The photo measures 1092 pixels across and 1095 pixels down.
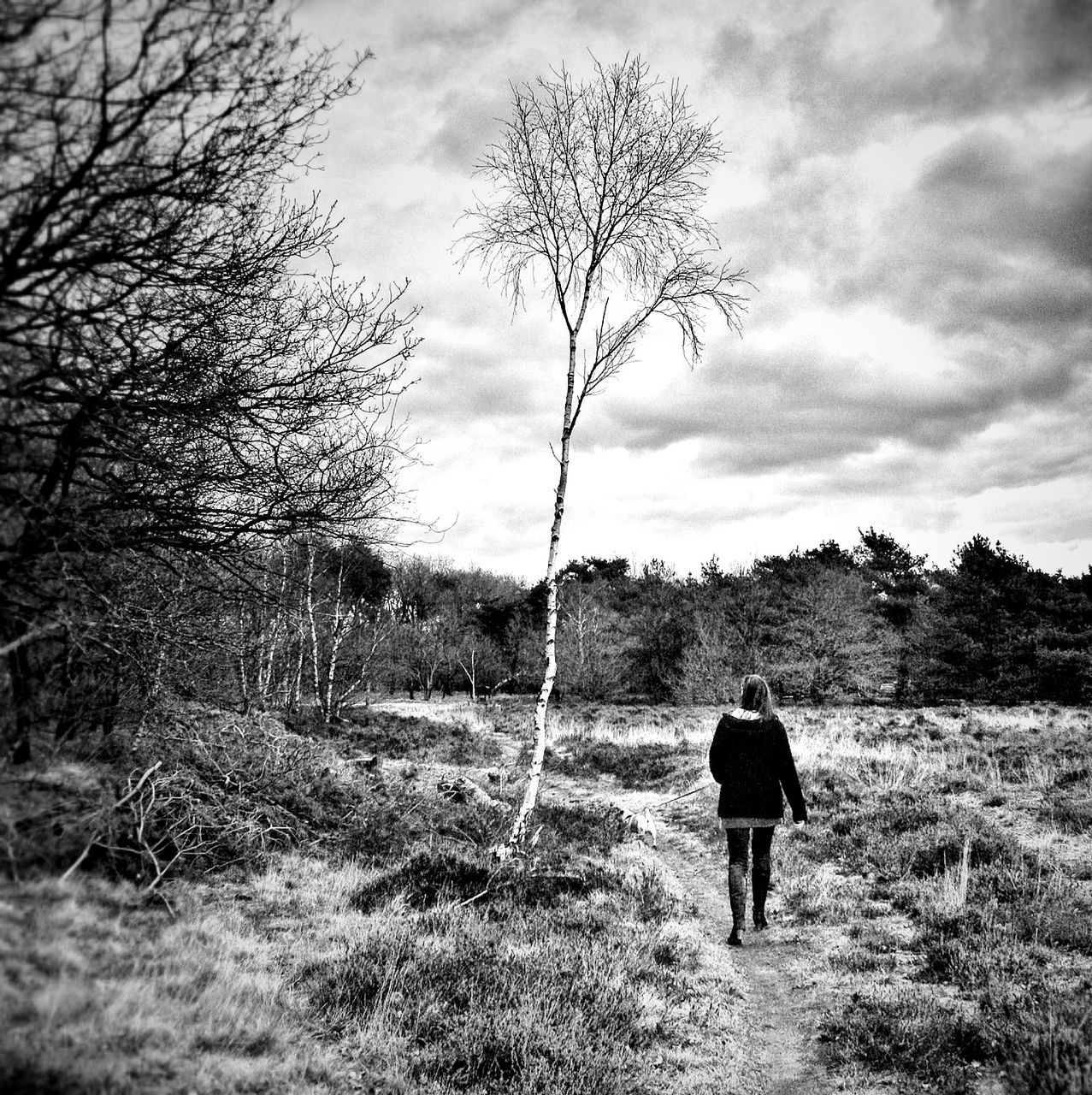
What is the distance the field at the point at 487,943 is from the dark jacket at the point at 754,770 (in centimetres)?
126

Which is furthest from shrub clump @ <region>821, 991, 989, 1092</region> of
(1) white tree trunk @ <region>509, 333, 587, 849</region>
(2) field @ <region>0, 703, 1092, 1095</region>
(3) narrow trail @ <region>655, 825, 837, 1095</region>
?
(1) white tree trunk @ <region>509, 333, 587, 849</region>

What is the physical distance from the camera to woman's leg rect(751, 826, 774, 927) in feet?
19.9

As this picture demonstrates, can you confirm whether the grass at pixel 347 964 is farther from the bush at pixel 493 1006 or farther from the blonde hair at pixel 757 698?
the blonde hair at pixel 757 698

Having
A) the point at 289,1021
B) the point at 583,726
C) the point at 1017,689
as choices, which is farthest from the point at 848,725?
the point at 289,1021

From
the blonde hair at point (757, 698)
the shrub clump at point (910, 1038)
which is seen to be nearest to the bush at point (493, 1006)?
the shrub clump at point (910, 1038)

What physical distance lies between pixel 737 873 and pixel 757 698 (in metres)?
1.58

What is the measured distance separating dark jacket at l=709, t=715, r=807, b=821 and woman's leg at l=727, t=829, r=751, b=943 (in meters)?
0.23

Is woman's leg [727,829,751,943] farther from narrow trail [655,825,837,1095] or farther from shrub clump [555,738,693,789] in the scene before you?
shrub clump [555,738,693,789]

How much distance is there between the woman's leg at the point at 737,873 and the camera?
6023 millimetres

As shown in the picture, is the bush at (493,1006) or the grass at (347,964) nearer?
the grass at (347,964)

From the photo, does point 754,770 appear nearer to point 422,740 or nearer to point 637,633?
point 422,740

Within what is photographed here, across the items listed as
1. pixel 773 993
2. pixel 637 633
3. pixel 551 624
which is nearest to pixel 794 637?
pixel 637 633

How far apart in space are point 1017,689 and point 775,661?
10.9 m

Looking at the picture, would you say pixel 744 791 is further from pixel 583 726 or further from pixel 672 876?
pixel 583 726
